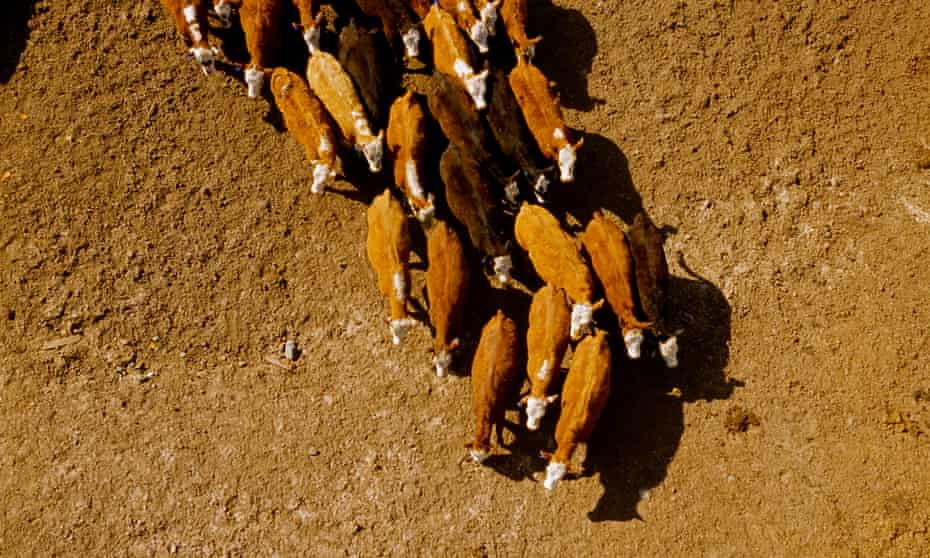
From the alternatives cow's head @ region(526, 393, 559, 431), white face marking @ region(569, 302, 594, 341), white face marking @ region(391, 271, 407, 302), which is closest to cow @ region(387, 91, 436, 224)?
white face marking @ region(391, 271, 407, 302)

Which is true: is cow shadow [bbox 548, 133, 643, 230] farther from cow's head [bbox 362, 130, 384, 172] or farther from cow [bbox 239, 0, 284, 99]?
cow [bbox 239, 0, 284, 99]

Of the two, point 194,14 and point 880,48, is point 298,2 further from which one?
point 880,48

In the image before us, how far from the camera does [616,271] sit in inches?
251

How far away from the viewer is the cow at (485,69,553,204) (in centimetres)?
656

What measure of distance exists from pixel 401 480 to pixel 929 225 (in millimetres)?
5165

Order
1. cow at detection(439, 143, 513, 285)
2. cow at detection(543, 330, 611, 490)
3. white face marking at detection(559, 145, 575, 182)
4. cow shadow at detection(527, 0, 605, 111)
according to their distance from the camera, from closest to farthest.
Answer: cow at detection(543, 330, 611, 490), cow at detection(439, 143, 513, 285), white face marking at detection(559, 145, 575, 182), cow shadow at detection(527, 0, 605, 111)

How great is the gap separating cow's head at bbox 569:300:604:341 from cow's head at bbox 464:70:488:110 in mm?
1855

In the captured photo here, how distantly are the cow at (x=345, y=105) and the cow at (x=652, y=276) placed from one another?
7.33ft

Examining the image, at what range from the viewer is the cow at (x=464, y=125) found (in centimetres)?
650

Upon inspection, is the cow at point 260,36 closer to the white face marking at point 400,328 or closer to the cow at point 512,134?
the cow at point 512,134

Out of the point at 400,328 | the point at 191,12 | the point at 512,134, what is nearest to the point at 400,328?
the point at 400,328

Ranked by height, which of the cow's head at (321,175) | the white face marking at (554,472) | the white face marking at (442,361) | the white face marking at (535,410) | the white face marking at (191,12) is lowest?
the white face marking at (554,472)

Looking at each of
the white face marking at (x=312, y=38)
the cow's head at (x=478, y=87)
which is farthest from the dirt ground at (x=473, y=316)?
the cow's head at (x=478, y=87)

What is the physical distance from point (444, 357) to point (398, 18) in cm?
290
